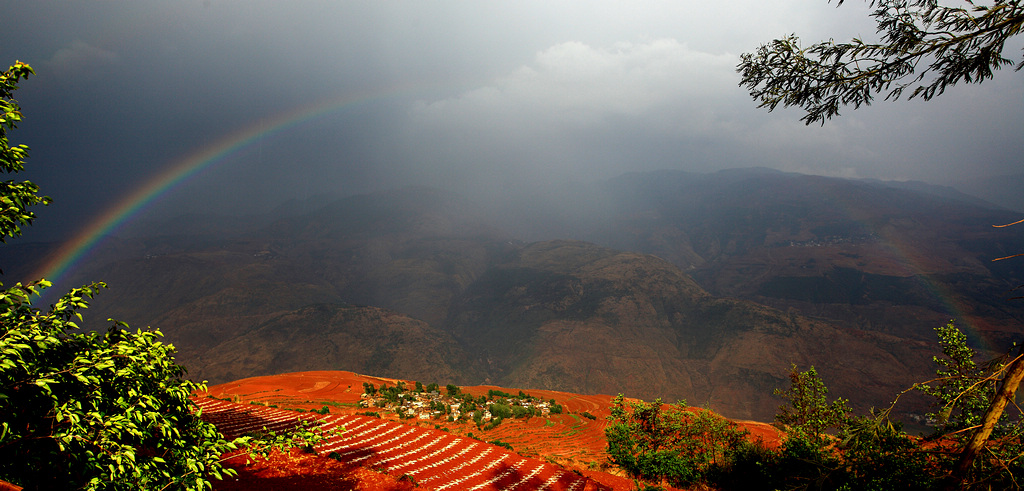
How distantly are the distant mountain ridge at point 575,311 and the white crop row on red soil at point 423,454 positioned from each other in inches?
2175

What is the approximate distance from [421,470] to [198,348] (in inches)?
3400

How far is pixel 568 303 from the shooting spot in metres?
110

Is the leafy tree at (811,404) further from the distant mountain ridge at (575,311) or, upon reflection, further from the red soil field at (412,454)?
the distant mountain ridge at (575,311)

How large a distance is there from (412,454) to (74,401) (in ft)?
43.6

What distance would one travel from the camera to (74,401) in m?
4.72

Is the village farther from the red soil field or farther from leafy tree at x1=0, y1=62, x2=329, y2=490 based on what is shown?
leafy tree at x1=0, y1=62, x2=329, y2=490

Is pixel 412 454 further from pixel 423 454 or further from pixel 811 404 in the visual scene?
pixel 811 404

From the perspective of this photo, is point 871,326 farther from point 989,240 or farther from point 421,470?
point 421,470

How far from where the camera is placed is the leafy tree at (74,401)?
4738 mm

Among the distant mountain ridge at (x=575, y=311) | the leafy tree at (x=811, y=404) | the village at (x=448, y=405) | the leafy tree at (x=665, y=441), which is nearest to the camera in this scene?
the leafy tree at (x=665, y=441)

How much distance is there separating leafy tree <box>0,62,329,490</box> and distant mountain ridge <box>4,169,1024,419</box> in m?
70.0

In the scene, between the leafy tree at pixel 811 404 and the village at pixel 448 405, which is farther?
the village at pixel 448 405

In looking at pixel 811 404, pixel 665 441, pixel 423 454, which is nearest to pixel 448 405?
pixel 423 454

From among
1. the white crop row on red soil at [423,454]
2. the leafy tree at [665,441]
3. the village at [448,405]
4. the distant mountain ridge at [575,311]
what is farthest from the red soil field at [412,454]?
the distant mountain ridge at [575,311]
